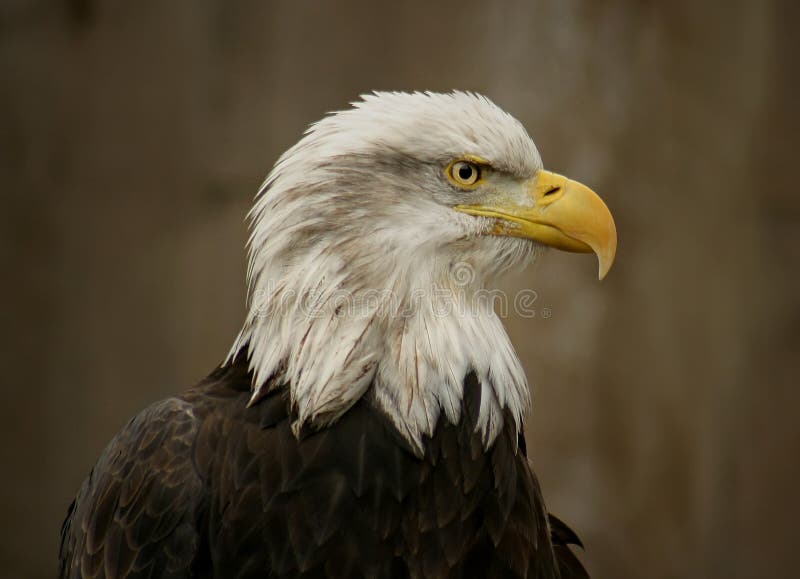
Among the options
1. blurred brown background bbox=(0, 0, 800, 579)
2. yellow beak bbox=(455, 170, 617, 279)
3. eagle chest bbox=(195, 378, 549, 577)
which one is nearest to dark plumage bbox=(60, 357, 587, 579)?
eagle chest bbox=(195, 378, 549, 577)

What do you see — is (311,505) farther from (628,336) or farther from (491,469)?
(628,336)

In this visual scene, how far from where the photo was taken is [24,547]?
5.05m

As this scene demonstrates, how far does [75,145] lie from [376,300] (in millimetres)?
3306

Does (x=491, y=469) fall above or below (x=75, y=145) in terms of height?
below

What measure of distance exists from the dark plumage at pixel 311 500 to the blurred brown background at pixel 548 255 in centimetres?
208

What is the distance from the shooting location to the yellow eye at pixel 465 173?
2061mm

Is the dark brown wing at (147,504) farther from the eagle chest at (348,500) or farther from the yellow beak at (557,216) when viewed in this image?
the yellow beak at (557,216)

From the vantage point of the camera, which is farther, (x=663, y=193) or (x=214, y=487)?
(x=663, y=193)

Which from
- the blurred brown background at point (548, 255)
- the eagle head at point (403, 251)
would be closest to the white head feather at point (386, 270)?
the eagle head at point (403, 251)

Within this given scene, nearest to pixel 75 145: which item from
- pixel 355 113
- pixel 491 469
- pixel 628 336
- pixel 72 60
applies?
pixel 72 60

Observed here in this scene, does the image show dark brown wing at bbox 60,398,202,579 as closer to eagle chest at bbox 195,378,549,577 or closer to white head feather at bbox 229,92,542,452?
eagle chest at bbox 195,378,549,577

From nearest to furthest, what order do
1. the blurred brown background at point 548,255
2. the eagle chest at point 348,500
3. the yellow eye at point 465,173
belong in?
the eagle chest at point 348,500
the yellow eye at point 465,173
the blurred brown background at point 548,255

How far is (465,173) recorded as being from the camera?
2.08 m

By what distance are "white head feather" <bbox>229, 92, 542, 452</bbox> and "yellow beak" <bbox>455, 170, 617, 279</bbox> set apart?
0.04m
